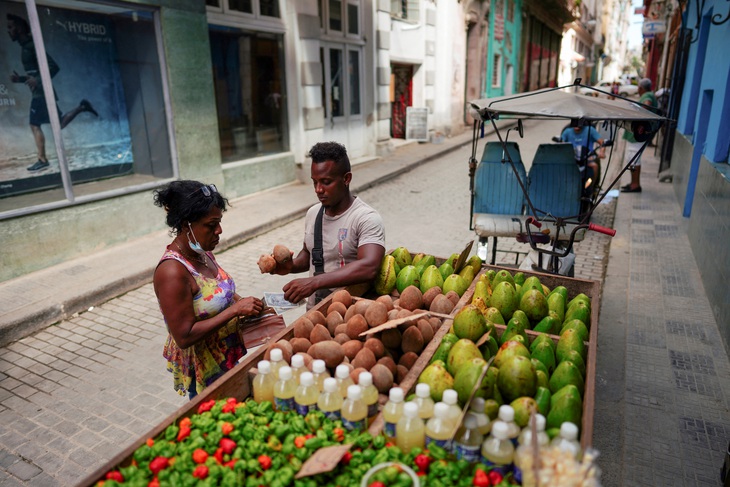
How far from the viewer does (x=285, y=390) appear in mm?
2039

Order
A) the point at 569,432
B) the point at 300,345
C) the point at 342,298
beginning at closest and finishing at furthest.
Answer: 1. the point at 569,432
2. the point at 300,345
3. the point at 342,298

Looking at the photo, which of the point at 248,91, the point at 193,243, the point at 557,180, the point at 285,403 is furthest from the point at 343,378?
the point at 248,91

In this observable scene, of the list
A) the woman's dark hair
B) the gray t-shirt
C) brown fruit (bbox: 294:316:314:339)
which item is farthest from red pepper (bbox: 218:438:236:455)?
the gray t-shirt

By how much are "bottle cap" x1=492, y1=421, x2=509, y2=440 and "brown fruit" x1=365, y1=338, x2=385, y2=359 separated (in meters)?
0.78

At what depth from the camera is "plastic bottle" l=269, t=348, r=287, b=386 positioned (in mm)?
2150

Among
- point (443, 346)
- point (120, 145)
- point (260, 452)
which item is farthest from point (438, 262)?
point (120, 145)

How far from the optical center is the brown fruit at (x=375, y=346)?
93.1 inches

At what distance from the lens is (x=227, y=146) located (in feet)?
32.7

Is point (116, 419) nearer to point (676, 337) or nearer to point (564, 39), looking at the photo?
point (676, 337)

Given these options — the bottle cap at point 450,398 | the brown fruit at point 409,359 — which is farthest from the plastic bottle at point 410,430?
the brown fruit at point 409,359

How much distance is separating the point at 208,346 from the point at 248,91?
8711mm

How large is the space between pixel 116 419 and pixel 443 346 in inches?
112

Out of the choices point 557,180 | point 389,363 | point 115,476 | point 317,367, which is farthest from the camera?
point 557,180

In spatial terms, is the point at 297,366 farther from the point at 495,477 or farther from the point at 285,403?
the point at 495,477
